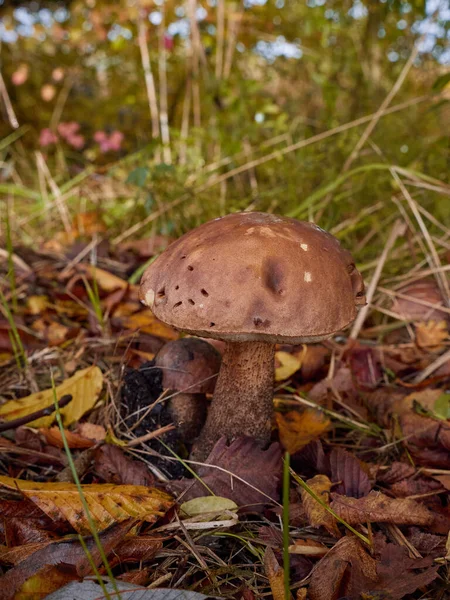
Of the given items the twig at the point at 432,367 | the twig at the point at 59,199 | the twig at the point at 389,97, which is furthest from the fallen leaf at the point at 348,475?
Result: the twig at the point at 59,199

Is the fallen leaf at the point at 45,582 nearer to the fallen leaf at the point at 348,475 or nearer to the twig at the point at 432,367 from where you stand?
the fallen leaf at the point at 348,475

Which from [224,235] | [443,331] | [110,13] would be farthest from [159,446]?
[110,13]

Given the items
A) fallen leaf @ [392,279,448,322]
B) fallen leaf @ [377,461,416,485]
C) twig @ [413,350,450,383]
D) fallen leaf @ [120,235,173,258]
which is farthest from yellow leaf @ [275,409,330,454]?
fallen leaf @ [120,235,173,258]

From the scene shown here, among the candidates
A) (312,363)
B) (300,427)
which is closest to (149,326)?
(312,363)

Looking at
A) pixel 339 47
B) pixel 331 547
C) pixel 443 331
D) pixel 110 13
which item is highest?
pixel 110 13

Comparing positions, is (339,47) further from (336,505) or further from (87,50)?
(336,505)

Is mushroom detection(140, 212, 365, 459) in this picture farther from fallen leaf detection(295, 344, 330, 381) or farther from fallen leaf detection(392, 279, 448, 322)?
fallen leaf detection(392, 279, 448, 322)
